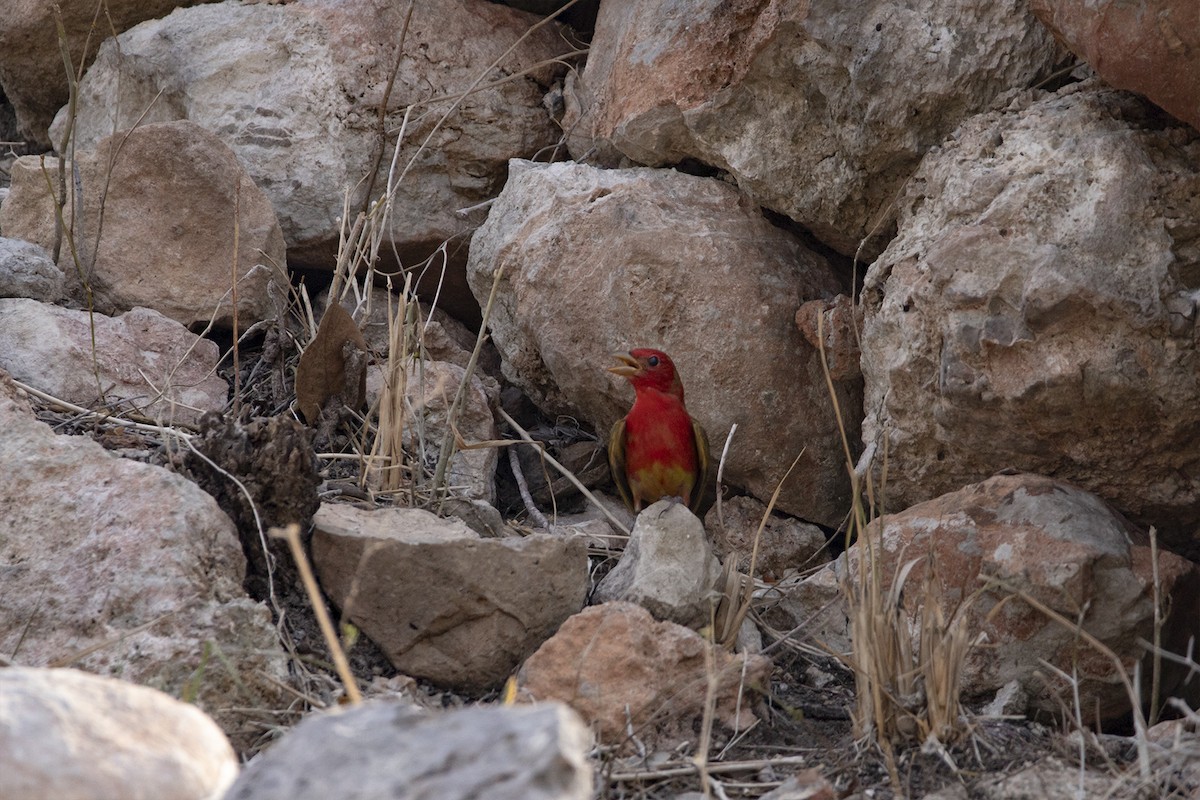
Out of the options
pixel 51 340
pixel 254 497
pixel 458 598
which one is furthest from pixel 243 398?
pixel 458 598

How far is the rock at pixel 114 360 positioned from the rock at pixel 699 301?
1.12 m

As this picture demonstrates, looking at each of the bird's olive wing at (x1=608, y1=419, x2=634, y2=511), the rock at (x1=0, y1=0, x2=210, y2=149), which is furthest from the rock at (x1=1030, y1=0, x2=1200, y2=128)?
the rock at (x1=0, y1=0, x2=210, y2=149)

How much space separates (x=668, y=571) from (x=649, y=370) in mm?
1160

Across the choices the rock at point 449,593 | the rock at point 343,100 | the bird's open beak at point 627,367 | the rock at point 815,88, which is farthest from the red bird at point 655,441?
the rock at point 449,593

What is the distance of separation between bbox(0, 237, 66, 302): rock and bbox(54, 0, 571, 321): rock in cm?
86

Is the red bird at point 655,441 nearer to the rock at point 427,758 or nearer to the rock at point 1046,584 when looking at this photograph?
the rock at point 1046,584

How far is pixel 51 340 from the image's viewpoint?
13.2 ft

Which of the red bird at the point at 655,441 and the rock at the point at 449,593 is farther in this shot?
the red bird at the point at 655,441

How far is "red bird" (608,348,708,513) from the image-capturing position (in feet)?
14.3

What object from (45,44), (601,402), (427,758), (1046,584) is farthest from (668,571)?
(45,44)

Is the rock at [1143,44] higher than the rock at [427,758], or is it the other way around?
the rock at [1143,44]

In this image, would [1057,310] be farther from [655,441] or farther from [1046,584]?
[655,441]

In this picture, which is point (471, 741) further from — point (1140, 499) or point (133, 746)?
point (1140, 499)

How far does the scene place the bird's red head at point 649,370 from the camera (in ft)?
14.2
